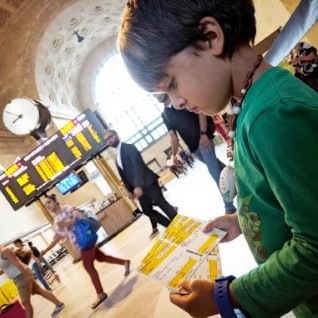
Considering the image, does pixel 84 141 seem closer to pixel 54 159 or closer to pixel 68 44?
pixel 54 159

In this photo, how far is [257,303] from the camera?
74 centimetres

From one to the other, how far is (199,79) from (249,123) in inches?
8.4

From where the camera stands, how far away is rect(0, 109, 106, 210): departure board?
28.4 feet

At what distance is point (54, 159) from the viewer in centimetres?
873

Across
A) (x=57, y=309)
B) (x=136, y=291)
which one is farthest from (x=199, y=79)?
(x=57, y=309)

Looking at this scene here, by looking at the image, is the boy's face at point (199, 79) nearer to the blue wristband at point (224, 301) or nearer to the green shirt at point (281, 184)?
the green shirt at point (281, 184)

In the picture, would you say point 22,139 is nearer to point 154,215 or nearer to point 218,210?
point 154,215

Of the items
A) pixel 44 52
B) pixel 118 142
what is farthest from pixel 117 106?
A: pixel 118 142

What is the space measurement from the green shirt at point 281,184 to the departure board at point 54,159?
8044 millimetres

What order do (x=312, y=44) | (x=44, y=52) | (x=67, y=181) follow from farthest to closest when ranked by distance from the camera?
(x=44, y=52) → (x=67, y=181) → (x=312, y=44)

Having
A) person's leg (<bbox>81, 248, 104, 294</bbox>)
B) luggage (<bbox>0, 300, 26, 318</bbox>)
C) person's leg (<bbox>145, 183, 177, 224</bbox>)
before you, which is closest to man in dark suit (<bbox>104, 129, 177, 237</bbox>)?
person's leg (<bbox>145, 183, 177, 224</bbox>)

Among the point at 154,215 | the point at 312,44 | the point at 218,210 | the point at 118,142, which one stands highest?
the point at 118,142

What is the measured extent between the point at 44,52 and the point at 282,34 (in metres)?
11.4

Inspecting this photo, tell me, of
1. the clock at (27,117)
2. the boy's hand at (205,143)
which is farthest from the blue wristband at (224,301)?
the clock at (27,117)
